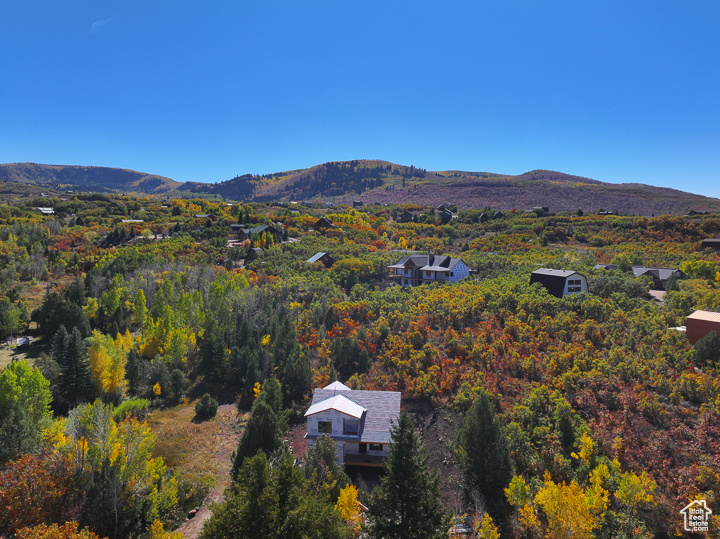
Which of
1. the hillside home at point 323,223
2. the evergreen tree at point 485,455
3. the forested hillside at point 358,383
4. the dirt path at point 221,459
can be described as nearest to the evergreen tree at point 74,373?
the forested hillside at point 358,383

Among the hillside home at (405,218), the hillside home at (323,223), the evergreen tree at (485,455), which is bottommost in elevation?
the evergreen tree at (485,455)

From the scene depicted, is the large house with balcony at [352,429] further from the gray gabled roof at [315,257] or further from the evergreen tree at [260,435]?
the gray gabled roof at [315,257]

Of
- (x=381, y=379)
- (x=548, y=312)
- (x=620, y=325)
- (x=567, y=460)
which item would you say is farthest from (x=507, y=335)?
(x=567, y=460)

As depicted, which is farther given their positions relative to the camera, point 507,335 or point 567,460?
point 507,335

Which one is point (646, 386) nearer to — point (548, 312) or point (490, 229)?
point (548, 312)

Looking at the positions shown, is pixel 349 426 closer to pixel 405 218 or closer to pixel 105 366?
pixel 105 366

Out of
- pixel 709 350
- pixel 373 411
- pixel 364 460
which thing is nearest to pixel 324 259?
pixel 373 411
